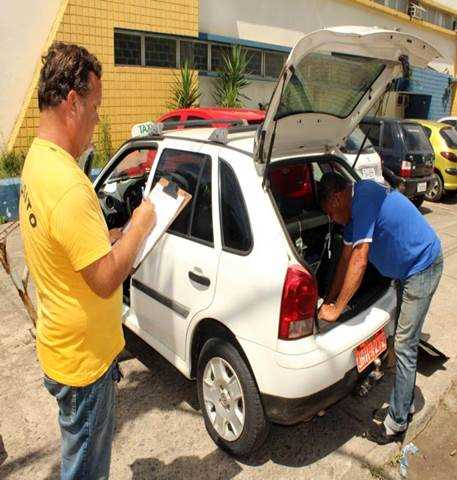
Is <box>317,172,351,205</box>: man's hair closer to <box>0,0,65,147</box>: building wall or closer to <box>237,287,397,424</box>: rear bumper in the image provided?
<box>237,287,397,424</box>: rear bumper

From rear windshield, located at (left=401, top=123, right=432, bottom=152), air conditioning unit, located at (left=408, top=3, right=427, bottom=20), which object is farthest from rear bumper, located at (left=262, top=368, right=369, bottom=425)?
air conditioning unit, located at (left=408, top=3, right=427, bottom=20)

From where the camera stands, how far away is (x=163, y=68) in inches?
427

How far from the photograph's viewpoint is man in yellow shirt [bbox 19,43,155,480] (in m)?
1.49

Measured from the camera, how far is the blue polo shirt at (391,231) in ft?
8.32

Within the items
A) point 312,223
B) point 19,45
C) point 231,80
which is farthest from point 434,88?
point 312,223

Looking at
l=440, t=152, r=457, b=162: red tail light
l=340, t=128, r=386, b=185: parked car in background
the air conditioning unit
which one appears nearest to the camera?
l=340, t=128, r=386, b=185: parked car in background

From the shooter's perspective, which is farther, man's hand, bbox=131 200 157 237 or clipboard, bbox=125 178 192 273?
clipboard, bbox=125 178 192 273

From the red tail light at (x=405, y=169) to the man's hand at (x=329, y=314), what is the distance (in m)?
6.09

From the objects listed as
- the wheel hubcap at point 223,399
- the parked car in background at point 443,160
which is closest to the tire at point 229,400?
the wheel hubcap at point 223,399

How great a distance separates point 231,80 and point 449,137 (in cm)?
521

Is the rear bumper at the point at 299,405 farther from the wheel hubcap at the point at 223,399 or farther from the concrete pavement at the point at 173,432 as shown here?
the concrete pavement at the point at 173,432

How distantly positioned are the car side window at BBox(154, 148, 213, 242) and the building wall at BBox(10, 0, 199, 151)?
265 inches

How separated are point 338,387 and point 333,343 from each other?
9.2 inches

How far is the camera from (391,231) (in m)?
2.57
